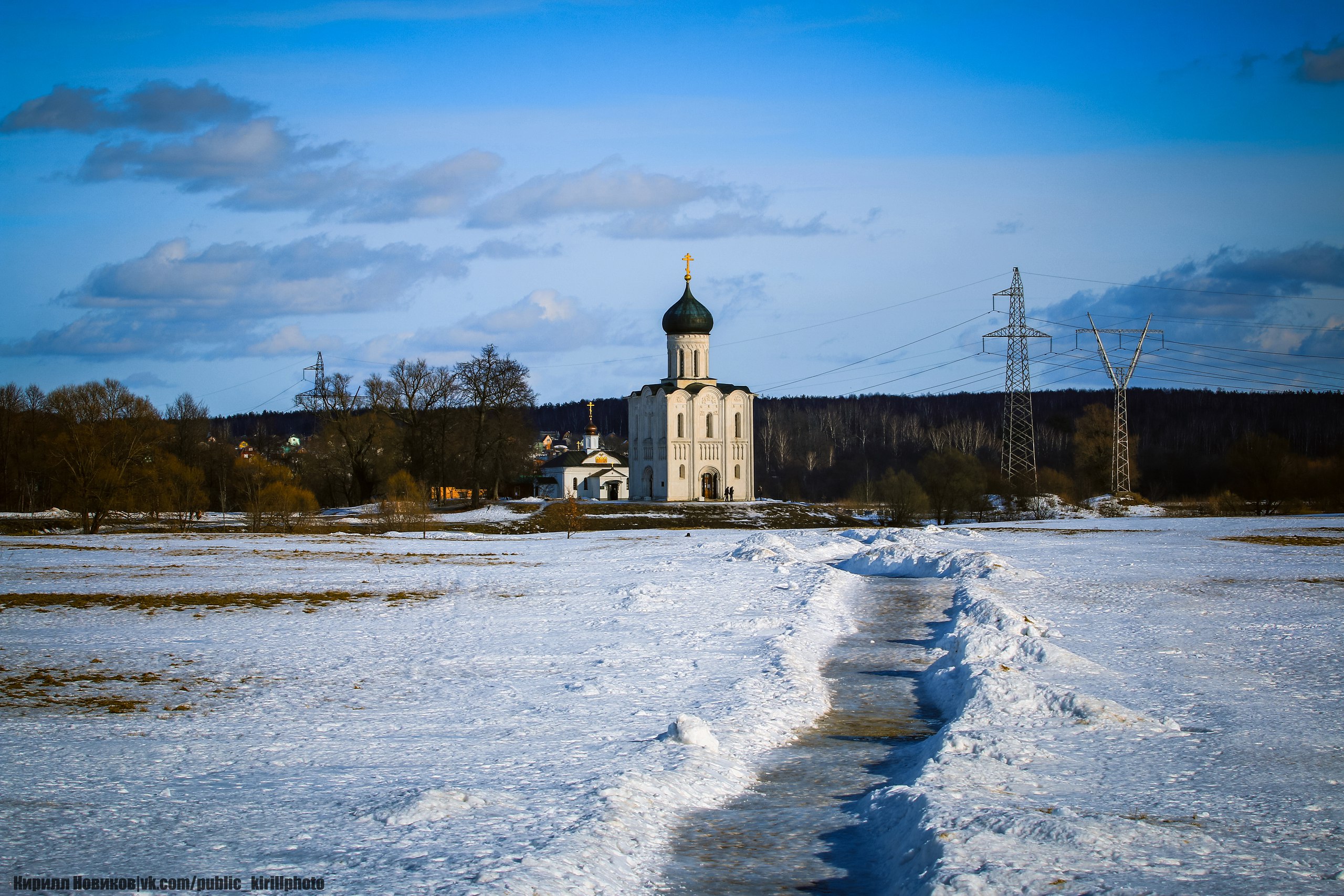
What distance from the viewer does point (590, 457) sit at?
251ft

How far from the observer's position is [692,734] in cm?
960

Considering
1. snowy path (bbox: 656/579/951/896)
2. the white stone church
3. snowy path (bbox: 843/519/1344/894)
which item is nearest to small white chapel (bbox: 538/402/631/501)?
the white stone church

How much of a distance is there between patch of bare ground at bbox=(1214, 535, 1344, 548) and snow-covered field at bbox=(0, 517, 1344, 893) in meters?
12.0

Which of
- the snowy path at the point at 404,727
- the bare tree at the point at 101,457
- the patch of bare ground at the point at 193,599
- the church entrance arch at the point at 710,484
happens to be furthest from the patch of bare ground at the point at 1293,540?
the bare tree at the point at 101,457

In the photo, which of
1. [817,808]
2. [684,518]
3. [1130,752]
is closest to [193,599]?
[817,808]

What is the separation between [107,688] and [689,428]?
5204 centimetres

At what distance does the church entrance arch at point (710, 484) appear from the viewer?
63500 millimetres

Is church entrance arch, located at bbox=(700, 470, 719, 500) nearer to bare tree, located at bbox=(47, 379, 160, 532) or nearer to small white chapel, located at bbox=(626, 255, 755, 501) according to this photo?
small white chapel, located at bbox=(626, 255, 755, 501)

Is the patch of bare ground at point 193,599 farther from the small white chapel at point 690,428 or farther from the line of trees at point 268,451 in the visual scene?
the small white chapel at point 690,428

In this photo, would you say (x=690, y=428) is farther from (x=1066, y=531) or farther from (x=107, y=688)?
(x=107, y=688)

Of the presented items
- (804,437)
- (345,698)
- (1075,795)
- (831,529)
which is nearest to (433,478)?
(831,529)

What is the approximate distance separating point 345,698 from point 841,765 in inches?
215

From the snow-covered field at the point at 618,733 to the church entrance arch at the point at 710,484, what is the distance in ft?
135

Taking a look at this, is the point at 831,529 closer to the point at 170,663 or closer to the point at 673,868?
the point at 170,663
